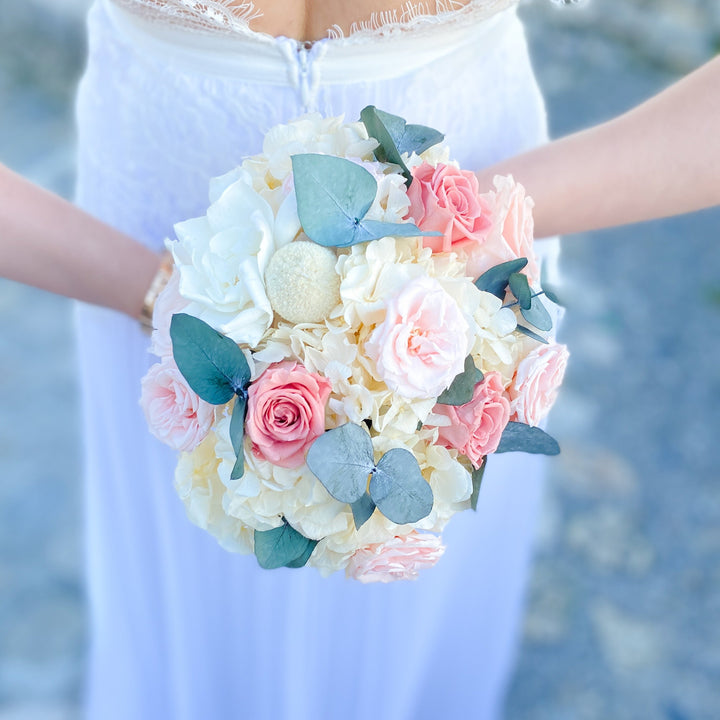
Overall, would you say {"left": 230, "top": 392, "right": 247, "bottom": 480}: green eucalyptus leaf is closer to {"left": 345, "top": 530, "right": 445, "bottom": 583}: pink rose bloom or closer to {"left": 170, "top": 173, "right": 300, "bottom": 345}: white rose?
{"left": 170, "top": 173, "right": 300, "bottom": 345}: white rose

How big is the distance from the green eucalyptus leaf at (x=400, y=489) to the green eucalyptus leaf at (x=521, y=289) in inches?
7.3

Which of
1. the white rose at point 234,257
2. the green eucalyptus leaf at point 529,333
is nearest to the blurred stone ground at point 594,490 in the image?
the green eucalyptus leaf at point 529,333

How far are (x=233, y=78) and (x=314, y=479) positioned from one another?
24.0 inches

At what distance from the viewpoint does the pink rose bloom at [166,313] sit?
80cm

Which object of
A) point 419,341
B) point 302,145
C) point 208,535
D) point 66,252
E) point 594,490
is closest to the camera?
point 419,341

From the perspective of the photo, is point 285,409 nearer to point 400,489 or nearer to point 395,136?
point 400,489

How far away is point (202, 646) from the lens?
154 cm

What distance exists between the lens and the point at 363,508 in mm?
740

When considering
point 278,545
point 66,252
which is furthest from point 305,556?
point 66,252

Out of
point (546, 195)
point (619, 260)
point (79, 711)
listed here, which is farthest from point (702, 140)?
point (619, 260)

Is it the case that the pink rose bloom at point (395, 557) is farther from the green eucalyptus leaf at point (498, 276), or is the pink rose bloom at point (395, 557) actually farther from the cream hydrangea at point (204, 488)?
the green eucalyptus leaf at point (498, 276)

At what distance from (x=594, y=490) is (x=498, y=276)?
2.15 metres

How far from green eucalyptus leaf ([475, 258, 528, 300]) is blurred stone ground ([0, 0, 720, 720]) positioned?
5.81 ft

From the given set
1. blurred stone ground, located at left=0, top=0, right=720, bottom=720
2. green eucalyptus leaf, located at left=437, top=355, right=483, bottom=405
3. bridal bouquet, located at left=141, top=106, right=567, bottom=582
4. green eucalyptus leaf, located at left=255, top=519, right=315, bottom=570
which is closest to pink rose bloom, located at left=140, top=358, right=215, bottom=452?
bridal bouquet, located at left=141, top=106, right=567, bottom=582
